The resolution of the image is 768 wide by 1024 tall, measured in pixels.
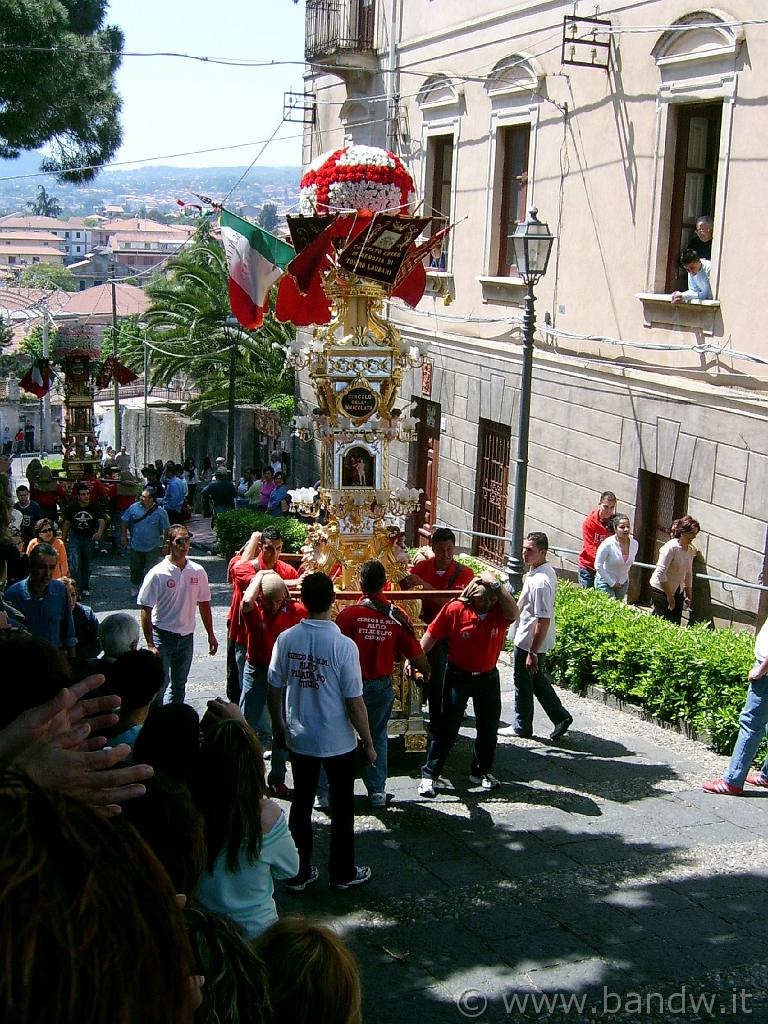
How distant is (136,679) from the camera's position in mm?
5598

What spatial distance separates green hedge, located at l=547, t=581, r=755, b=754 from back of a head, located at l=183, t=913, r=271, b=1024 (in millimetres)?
7049

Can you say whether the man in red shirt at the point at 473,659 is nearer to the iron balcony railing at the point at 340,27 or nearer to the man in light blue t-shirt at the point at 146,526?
the man in light blue t-shirt at the point at 146,526

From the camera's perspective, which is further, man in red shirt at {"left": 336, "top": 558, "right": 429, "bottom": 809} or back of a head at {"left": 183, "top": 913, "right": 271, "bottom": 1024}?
man in red shirt at {"left": 336, "top": 558, "right": 429, "bottom": 809}

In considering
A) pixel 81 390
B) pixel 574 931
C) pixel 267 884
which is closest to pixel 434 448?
pixel 81 390

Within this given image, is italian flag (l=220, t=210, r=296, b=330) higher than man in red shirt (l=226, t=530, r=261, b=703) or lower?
higher

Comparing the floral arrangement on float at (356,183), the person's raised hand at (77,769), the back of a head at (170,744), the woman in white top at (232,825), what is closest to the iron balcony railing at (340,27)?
the floral arrangement on float at (356,183)

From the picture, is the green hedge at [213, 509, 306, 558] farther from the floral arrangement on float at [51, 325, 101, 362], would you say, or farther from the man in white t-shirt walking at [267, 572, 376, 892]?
Result: the man in white t-shirt walking at [267, 572, 376, 892]

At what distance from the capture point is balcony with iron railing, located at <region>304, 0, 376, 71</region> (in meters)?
21.3

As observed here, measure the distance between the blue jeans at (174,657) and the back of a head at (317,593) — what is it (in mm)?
2874

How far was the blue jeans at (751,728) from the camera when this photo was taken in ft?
25.5

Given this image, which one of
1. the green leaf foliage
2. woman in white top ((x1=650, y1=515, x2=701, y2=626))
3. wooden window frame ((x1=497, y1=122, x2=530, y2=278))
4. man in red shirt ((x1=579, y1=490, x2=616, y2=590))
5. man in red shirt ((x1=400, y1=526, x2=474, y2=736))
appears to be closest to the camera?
man in red shirt ((x1=400, y1=526, x2=474, y2=736))

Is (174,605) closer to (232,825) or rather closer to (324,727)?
(324,727)

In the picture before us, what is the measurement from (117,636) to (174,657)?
189 cm

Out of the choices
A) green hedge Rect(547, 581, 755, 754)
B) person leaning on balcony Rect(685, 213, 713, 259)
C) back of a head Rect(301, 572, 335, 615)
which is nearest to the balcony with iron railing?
person leaning on balcony Rect(685, 213, 713, 259)
